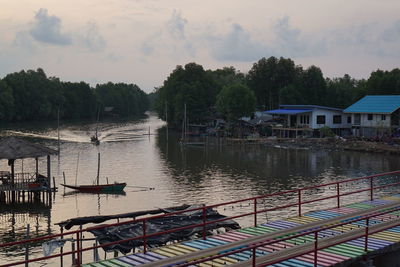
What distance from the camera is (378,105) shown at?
91625 millimetres

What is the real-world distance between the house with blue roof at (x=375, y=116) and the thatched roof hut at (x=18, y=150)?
61126mm

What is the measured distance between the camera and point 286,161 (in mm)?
71625

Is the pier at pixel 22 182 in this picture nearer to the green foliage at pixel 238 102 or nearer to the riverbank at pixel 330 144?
the riverbank at pixel 330 144

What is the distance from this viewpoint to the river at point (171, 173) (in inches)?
1672

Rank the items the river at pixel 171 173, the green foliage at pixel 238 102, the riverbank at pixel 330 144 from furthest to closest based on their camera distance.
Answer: the green foliage at pixel 238 102
the riverbank at pixel 330 144
the river at pixel 171 173

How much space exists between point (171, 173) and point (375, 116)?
45391mm

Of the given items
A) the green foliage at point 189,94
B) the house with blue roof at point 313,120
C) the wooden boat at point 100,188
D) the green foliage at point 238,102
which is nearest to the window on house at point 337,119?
the house with blue roof at point 313,120

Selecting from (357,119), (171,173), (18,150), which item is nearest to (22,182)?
(18,150)

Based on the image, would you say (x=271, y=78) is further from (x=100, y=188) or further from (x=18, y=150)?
(x=18, y=150)

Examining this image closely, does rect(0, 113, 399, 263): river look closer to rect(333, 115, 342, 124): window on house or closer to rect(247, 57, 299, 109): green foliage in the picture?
rect(333, 115, 342, 124): window on house

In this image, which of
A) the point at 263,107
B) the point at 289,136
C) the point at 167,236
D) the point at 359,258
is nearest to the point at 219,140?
the point at 289,136

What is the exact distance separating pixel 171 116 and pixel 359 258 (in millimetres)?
112676

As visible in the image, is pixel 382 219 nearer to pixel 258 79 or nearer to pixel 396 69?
pixel 396 69

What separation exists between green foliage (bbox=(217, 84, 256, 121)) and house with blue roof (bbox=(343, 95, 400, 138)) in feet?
69.8
